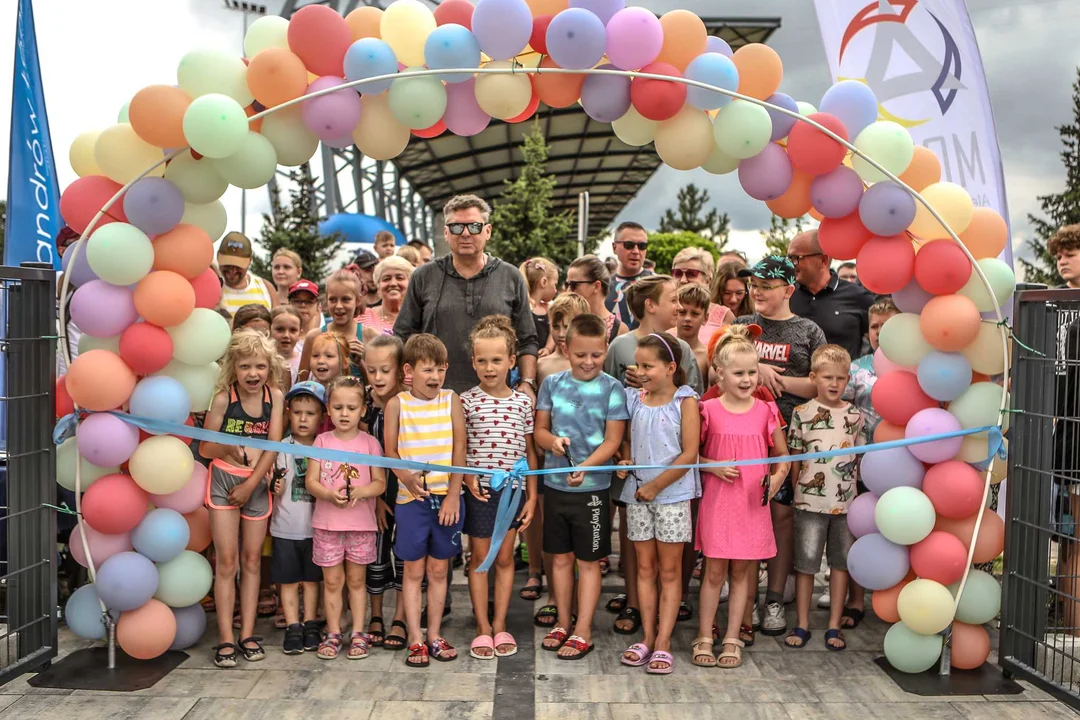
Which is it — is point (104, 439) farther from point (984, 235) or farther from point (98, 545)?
point (984, 235)

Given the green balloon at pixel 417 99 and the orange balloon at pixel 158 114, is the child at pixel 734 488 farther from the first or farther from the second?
the orange balloon at pixel 158 114

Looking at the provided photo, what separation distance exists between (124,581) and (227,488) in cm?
62

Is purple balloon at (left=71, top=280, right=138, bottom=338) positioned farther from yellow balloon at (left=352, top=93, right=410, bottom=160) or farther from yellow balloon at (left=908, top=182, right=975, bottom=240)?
yellow balloon at (left=908, top=182, right=975, bottom=240)

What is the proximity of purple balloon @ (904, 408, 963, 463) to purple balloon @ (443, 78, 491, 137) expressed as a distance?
98.2 inches

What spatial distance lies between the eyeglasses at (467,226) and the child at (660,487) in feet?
4.22

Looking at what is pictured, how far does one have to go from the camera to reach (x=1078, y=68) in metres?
19.5

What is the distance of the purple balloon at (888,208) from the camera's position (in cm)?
411

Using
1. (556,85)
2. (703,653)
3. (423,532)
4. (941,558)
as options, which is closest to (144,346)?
(423,532)

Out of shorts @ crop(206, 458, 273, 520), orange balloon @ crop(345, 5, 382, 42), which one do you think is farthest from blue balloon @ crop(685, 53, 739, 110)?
shorts @ crop(206, 458, 273, 520)

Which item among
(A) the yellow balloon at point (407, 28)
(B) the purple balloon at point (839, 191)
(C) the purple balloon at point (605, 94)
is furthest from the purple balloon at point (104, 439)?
(B) the purple balloon at point (839, 191)

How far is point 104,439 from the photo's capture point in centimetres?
408

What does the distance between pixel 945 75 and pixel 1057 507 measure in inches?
119

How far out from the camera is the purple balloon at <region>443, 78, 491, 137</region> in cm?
433

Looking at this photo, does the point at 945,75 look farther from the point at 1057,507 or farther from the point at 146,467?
the point at 146,467
